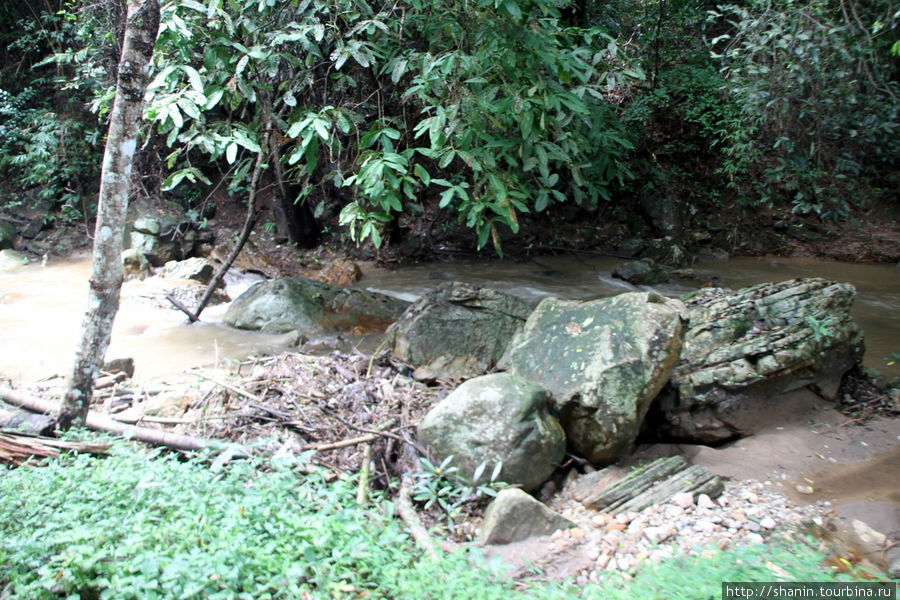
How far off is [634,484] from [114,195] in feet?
10.0

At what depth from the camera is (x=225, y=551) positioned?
211 centimetres

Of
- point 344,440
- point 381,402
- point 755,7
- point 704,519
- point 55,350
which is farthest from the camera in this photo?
point 55,350

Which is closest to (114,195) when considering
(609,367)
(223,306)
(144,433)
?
(144,433)

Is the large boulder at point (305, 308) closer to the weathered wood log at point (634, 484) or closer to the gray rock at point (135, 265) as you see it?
the gray rock at point (135, 265)

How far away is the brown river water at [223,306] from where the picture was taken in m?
5.45

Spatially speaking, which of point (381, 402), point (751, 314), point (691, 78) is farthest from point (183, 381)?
point (691, 78)

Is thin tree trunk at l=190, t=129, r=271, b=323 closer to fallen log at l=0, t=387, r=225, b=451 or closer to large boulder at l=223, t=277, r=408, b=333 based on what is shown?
large boulder at l=223, t=277, r=408, b=333

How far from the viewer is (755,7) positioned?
5168 mm

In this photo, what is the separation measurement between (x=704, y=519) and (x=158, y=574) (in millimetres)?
2346

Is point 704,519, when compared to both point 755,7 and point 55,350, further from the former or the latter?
point 55,350

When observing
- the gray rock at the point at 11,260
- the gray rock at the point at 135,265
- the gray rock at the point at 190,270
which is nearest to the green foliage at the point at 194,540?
the gray rock at the point at 190,270

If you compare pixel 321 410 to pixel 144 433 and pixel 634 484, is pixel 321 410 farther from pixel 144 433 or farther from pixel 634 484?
pixel 634 484

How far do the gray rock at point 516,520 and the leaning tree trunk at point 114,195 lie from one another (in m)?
2.17

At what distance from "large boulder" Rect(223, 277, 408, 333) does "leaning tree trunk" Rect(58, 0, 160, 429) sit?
3.02m
